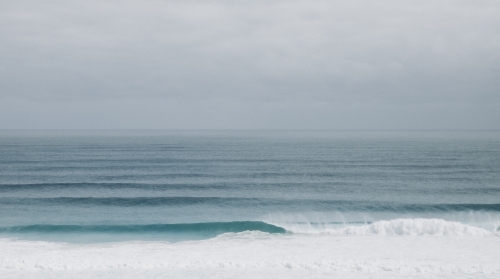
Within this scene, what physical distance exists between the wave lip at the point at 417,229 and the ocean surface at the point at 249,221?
0.17 feet

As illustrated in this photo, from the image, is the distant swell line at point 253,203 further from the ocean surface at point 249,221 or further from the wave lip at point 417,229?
the wave lip at point 417,229

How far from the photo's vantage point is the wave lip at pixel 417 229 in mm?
16875

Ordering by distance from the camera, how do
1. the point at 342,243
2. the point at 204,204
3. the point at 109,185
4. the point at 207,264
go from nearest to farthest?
the point at 207,264 → the point at 342,243 → the point at 204,204 → the point at 109,185

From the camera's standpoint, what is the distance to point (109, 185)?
3152cm

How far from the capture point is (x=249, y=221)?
2084cm

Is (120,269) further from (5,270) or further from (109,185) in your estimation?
(109,185)

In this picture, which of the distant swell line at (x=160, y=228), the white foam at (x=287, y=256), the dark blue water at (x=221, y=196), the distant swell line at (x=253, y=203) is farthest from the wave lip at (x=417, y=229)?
the distant swell line at (x=253, y=203)

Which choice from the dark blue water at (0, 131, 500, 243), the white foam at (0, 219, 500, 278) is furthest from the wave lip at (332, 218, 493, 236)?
the dark blue water at (0, 131, 500, 243)

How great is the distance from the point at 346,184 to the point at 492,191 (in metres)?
10.2

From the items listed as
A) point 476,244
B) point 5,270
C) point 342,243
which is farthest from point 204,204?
point 476,244

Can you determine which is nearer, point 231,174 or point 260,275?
point 260,275

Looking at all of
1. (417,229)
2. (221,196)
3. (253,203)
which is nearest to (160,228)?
(253,203)

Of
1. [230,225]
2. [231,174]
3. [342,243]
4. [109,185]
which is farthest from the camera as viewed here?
[231,174]

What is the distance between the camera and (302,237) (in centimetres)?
1709
